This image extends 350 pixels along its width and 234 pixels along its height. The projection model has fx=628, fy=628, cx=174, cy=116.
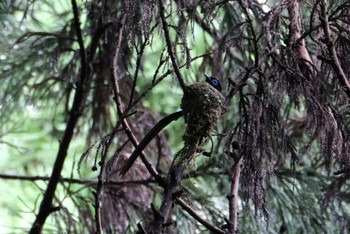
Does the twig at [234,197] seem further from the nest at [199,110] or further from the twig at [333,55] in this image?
the twig at [333,55]

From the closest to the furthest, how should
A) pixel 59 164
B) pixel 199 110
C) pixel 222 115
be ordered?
1. pixel 199 110
2. pixel 222 115
3. pixel 59 164

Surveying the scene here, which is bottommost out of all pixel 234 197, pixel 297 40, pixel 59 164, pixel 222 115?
pixel 234 197

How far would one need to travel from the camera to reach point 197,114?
106 cm

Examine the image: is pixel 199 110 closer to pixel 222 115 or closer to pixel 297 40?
pixel 222 115


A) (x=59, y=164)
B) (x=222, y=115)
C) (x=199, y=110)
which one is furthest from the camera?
(x=59, y=164)

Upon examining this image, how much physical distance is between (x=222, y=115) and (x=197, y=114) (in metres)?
0.14

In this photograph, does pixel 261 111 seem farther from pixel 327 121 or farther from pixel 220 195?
pixel 220 195

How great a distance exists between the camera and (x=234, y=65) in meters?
2.11

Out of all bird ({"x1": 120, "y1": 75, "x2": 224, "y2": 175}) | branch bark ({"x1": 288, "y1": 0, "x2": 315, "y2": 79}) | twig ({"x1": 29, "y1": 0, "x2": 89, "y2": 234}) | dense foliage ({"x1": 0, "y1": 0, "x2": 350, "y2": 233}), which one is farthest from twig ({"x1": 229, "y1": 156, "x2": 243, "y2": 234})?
twig ({"x1": 29, "y1": 0, "x2": 89, "y2": 234})

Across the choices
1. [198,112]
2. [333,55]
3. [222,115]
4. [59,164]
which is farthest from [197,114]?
[59,164]

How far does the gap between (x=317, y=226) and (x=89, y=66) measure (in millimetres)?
897

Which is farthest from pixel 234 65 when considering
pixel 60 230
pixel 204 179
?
pixel 60 230

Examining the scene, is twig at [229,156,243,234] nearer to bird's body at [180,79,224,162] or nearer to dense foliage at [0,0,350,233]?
dense foliage at [0,0,350,233]

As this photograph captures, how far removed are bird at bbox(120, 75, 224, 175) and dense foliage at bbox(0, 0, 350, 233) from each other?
0.04 meters
